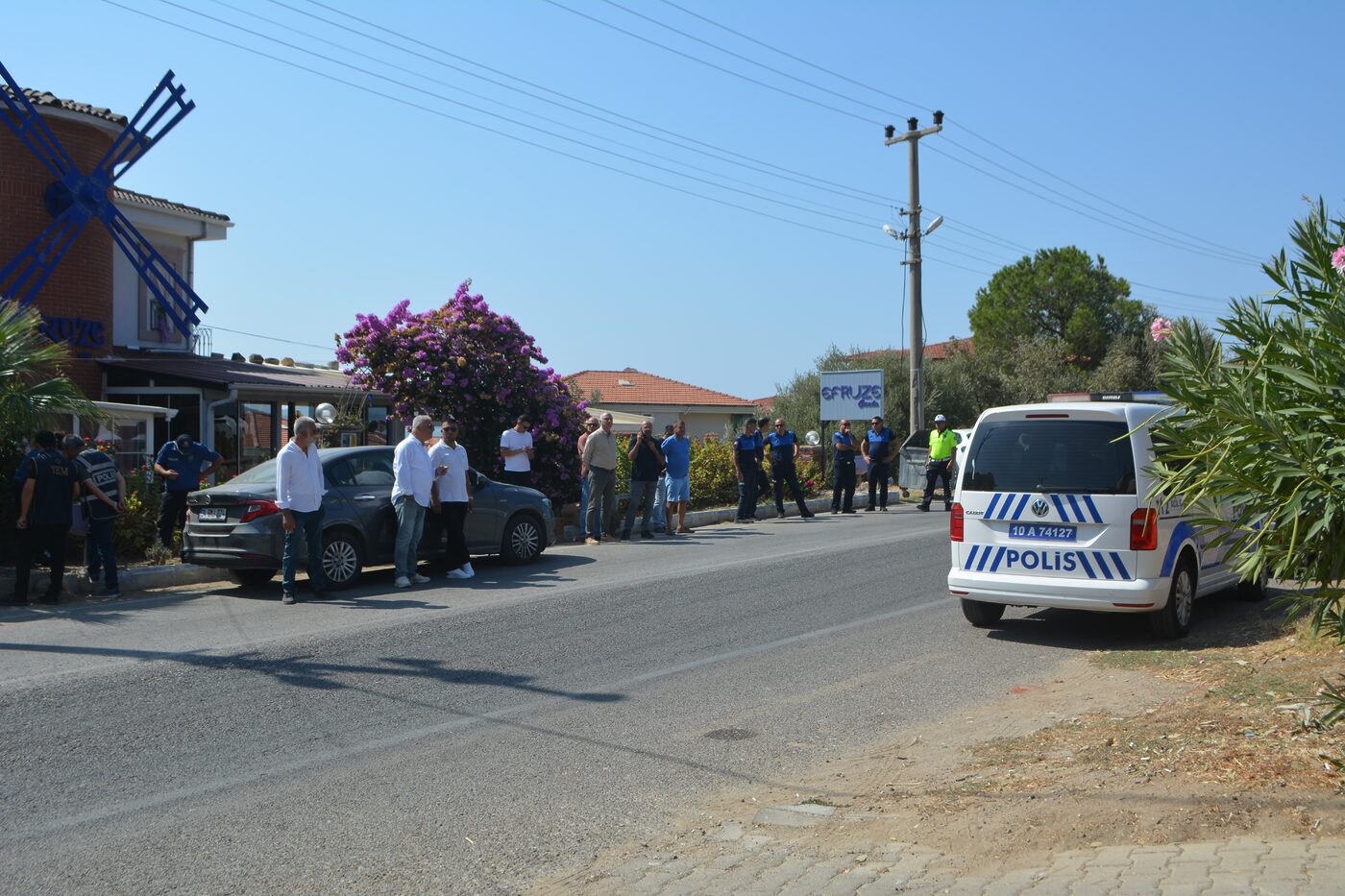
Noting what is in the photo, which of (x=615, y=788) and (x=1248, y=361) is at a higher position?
(x=1248, y=361)

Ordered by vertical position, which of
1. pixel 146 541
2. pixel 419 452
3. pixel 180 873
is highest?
pixel 419 452

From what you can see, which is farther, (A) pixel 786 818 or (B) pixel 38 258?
(B) pixel 38 258

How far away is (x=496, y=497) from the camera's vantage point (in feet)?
48.2

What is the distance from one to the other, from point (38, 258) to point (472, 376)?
8.74 metres

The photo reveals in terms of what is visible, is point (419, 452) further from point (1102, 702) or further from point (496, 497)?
point (1102, 702)

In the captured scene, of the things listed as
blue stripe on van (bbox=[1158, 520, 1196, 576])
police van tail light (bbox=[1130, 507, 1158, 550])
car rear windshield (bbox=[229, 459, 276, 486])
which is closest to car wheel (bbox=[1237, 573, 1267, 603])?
blue stripe on van (bbox=[1158, 520, 1196, 576])

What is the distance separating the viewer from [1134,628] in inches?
416

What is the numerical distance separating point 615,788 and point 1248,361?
3.66m

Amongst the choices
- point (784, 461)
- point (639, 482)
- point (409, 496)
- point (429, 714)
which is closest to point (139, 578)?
point (409, 496)

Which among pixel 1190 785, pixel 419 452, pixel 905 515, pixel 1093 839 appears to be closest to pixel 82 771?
pixel 1093 839

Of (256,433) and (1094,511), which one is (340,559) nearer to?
(1094,511)

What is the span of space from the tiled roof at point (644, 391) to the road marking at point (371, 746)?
50.9m

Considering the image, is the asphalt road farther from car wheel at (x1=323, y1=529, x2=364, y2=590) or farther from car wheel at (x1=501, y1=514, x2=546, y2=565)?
car wheel at (x1=501, y1=514, x2=546, y2=565)

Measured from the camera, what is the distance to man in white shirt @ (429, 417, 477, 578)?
13648 mm
